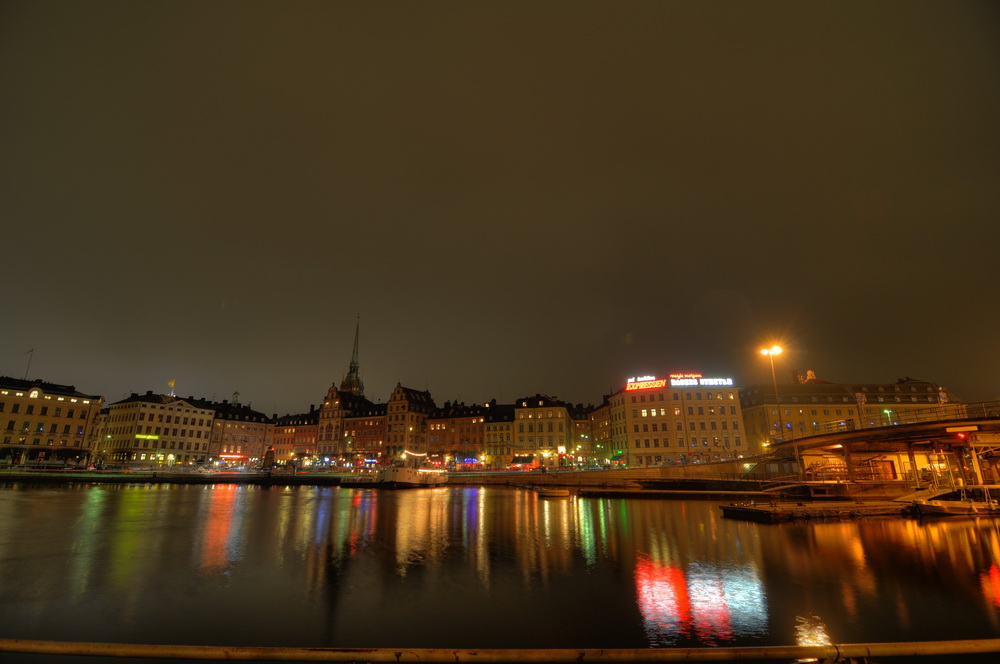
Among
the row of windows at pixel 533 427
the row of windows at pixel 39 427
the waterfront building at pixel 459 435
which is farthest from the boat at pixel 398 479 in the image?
Result: the row of windows at pixel 39 427

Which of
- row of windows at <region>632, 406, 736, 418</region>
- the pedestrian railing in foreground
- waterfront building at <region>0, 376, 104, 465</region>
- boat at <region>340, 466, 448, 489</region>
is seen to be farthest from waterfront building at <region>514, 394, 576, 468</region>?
the pedestrian railing in foreground

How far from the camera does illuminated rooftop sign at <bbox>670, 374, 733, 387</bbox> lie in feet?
313

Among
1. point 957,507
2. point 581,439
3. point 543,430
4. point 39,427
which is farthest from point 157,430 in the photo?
point 957,507

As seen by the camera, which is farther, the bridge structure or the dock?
the bridge structure

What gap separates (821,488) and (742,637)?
146 feet

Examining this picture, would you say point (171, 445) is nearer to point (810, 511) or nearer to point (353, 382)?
point (353, 382)

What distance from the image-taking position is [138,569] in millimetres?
18656

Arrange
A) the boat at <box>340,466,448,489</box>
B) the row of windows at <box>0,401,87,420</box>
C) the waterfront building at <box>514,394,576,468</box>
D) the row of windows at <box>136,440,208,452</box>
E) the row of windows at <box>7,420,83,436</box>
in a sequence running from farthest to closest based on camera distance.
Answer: the row of windows at <box>136,440,208,452</box>
the waterfront building at <box>514,394,576,468</box>
the row of windows at <box>0,401,87,420</box>
the row of windows at <box>7,420,83,436</box>
the boat at <box>340,466,448,489</box>

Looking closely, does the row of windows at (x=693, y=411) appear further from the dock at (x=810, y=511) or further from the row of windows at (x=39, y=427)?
the row of windows at (x=39, y=427)

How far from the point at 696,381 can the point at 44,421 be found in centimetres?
13802

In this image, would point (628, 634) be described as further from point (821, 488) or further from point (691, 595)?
point (821, 488)

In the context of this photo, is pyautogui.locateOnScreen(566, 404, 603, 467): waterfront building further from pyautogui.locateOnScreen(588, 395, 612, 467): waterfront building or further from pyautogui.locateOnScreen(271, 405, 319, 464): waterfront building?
pyautogui.locateOnScreen(271, 405, 319, 464): waterfront building

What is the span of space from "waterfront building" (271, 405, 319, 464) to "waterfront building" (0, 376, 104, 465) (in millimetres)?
47745

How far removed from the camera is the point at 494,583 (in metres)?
17.4
